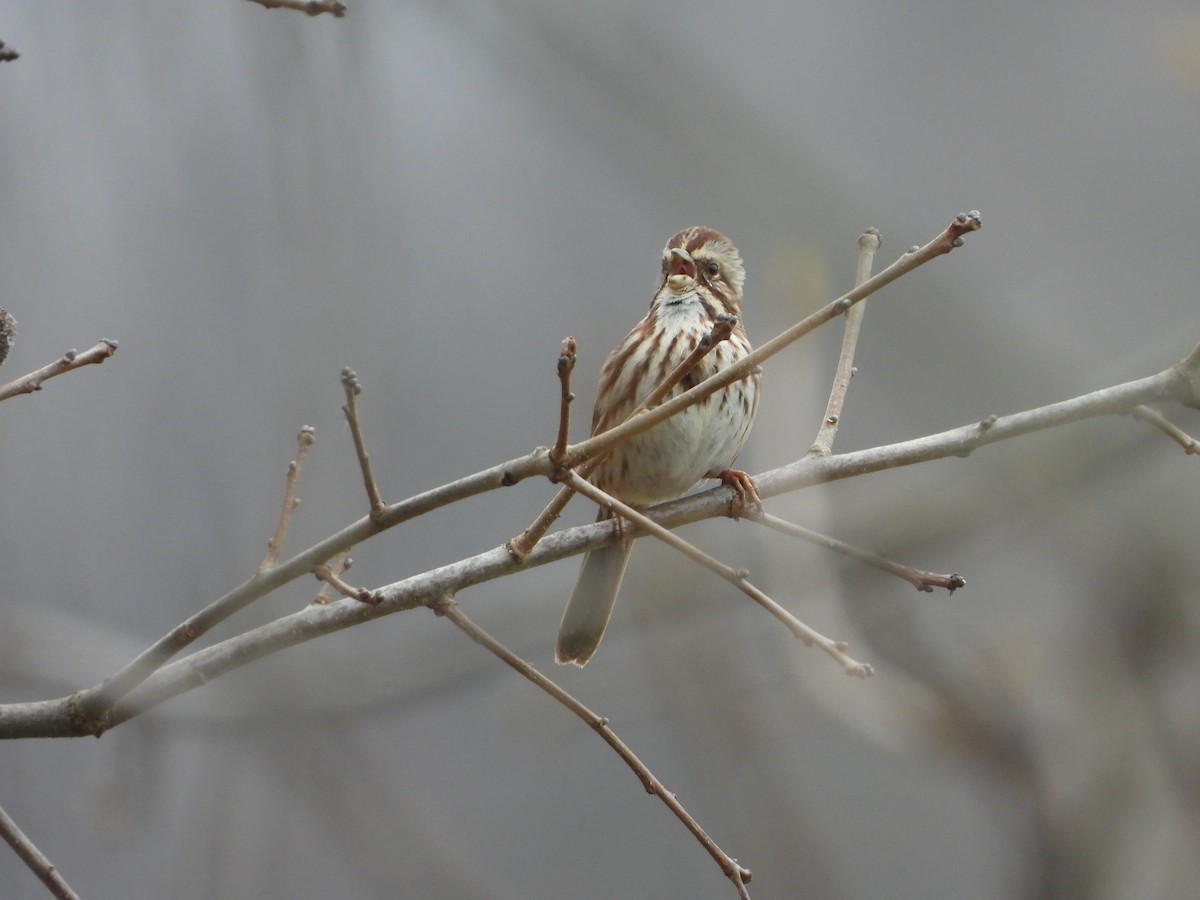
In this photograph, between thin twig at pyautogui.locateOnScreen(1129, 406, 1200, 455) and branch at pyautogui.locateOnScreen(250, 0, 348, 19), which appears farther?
thin twig at pyautogui.locateOnScreen(1129, 406, 1200, 455)

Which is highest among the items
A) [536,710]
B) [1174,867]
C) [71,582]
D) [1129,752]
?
[1129,752]

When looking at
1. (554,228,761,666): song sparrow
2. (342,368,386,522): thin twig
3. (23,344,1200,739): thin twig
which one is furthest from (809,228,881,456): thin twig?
(342,368,386,522): thin twig

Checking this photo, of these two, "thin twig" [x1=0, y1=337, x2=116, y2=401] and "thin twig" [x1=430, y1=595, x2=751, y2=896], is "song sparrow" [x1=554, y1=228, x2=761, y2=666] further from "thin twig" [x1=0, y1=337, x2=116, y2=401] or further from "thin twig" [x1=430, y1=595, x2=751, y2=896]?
"thin twig" [x1=0, y1=337, x2=116, y2=401]

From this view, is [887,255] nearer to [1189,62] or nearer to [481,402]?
[481,402]

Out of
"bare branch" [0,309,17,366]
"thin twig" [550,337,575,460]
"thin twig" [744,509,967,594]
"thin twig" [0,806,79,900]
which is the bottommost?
"thin twig" [0,806,79,900]

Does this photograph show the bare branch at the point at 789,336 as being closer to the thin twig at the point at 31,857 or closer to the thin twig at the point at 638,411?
the thin twig at the point at 638,411

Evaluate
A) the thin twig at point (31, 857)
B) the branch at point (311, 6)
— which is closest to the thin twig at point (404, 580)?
the thin twig at point (31, 857)

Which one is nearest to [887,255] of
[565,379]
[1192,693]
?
[1192,693]
